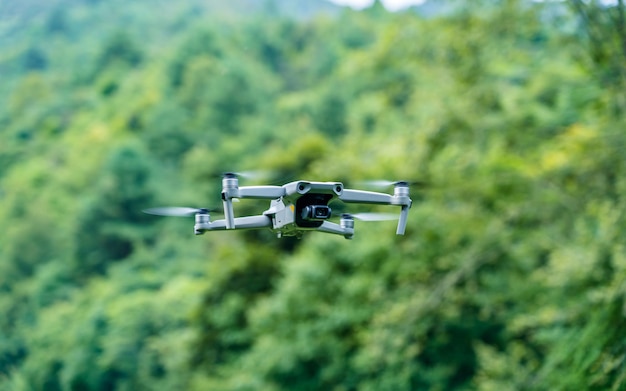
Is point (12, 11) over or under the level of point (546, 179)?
over

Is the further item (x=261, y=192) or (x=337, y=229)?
(x=337, y=229)

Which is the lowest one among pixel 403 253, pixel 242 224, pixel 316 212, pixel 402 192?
pixel 316 212

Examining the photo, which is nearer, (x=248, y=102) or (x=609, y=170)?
(x=609, y=170)

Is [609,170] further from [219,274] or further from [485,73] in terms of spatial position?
[219,274]

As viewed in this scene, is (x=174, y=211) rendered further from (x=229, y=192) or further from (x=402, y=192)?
(x=402, y=192)

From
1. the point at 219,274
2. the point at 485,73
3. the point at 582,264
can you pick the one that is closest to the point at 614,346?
the point at 582,264

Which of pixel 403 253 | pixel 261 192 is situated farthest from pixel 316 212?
pixel 403 253

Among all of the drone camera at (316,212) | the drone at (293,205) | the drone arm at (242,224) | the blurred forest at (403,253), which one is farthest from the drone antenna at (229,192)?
the blurred forest at (403,253)

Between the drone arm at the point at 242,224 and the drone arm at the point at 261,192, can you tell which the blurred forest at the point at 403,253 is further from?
the drone arm at the point at 261,192

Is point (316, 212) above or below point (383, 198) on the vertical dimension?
below
